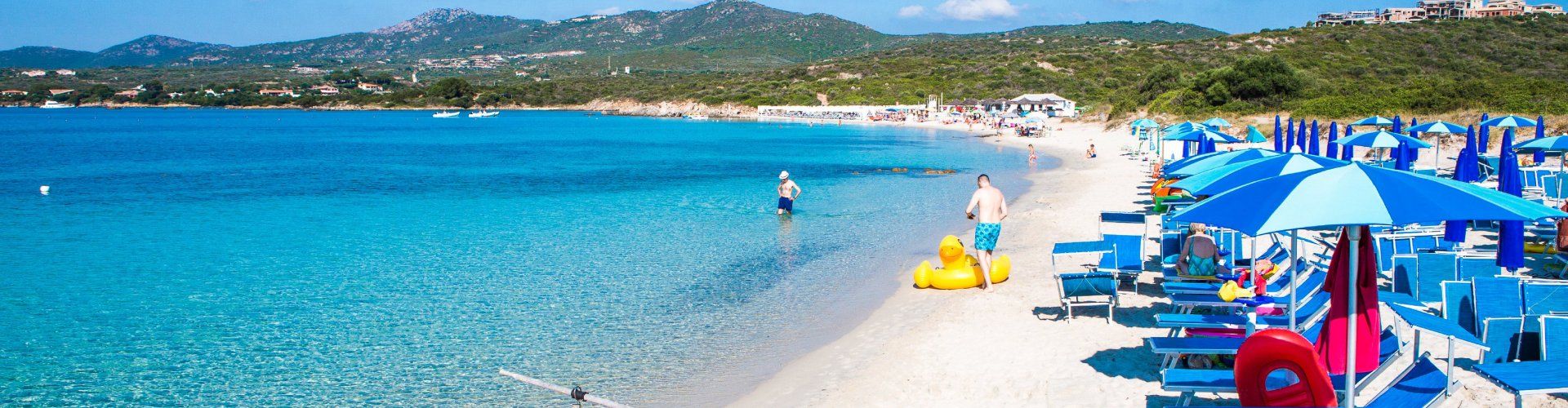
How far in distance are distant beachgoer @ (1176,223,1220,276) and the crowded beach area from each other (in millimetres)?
17

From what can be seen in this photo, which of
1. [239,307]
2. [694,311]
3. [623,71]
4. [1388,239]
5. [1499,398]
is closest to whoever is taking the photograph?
[1499,398]

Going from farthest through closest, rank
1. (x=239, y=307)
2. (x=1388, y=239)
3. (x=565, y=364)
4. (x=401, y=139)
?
(x=401, y=139), (x=239, y=307), (x=1388, y=239), (x=565, y=364)

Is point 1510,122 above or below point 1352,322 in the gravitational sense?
above

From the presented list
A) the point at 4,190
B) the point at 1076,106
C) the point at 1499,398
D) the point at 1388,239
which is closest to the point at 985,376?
the point at 1499,398

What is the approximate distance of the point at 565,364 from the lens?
8.58m

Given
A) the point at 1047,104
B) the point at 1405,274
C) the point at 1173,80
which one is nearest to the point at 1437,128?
the point at 1405,274

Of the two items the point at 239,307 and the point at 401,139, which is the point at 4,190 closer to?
the point at 239,307

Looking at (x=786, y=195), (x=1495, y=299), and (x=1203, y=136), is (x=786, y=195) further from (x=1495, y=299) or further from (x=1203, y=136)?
(x=1495, y=299)

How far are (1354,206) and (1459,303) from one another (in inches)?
132

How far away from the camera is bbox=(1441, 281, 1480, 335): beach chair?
6711mm

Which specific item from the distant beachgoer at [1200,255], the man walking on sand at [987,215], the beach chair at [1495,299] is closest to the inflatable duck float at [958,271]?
the man walking on sand at [987,215]

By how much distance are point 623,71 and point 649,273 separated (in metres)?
176

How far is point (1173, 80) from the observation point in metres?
54.7

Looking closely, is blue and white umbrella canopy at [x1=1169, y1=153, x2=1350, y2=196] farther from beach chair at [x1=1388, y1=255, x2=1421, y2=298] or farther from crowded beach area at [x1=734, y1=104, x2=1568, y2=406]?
beach chair at [x1=1388, y1=255, x2=1421, y2=298]
